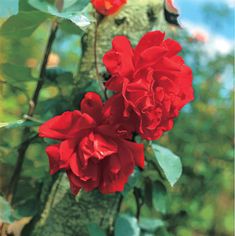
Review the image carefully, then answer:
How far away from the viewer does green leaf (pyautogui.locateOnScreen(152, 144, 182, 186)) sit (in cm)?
104

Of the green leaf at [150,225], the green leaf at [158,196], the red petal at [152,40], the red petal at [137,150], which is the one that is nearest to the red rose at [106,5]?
the red petal at [152,40]

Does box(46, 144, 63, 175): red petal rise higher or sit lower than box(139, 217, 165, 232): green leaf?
higher

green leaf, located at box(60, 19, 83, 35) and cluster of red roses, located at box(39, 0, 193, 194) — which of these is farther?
green leaf, located at box(60, 19, 83, 35)

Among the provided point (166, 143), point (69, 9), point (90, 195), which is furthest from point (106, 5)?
point (166, 143)

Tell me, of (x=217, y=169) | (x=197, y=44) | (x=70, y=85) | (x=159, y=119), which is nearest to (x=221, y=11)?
(x=197, y=44)

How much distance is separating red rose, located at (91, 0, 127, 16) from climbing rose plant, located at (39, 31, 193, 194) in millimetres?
143

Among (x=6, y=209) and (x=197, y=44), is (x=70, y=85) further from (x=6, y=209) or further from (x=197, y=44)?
(x=197, y=44)

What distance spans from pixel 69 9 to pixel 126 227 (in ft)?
1.75

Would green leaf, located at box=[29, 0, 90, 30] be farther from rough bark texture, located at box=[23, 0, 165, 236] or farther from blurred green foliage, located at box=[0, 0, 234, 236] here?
rough bark texture, located at box=[23, 0, 165, 236]

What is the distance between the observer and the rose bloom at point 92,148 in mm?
923

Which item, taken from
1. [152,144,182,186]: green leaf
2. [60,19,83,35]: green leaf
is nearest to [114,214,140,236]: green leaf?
[152,144,182,186]: green leaf

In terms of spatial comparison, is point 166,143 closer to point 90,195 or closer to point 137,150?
point 90,195

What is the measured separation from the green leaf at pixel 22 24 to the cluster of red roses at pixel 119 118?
0.23 m

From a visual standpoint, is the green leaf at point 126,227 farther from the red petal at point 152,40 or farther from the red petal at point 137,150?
the red petal at point 152,40
